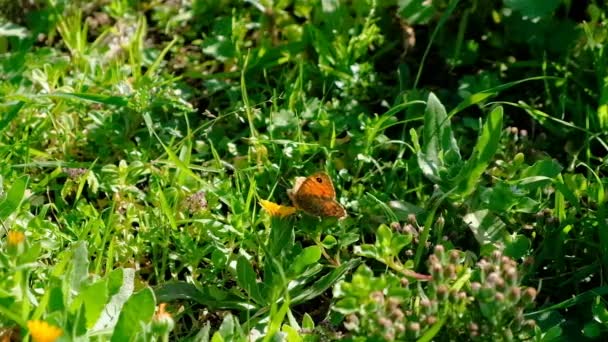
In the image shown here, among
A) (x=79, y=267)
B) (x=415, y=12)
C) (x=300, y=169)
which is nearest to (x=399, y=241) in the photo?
(x=300, y=169)

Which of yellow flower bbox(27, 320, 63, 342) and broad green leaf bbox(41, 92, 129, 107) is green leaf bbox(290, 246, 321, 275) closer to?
yellow flower bbox(27, 320, 63, 342)

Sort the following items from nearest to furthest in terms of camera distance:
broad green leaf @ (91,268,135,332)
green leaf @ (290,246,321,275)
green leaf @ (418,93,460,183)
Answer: broad green leaf @ (91,268,135,332) < green leaf @ (290,246,321,275) < green leaf @ (418,93,460,183)

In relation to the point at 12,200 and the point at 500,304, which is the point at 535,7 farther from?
the point at 12,200

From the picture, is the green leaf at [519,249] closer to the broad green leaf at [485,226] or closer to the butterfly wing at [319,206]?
the broad green leaf at [485,226]

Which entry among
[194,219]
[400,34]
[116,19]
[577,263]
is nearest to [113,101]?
[194,219]

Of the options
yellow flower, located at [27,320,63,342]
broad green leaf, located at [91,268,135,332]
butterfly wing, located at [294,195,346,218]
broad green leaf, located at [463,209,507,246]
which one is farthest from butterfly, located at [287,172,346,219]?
yellow flower, located at [27,320,63,342]

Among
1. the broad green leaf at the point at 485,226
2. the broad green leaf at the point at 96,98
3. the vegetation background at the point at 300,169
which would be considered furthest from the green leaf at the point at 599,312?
the broad green leaf at the point at 96,98
